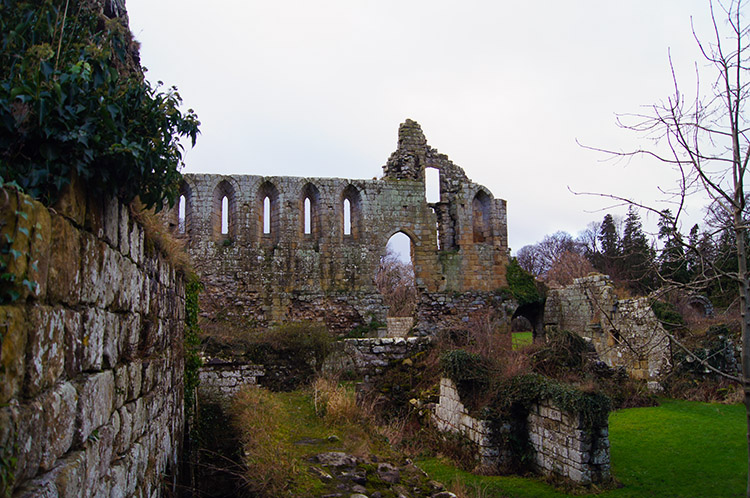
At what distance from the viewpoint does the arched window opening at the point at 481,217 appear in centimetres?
2250

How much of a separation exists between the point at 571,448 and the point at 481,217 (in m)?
15.3

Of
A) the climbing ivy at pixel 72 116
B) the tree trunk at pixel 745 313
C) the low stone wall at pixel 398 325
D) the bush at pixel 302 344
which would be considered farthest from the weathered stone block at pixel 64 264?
the low stone wall at pixel 398 325

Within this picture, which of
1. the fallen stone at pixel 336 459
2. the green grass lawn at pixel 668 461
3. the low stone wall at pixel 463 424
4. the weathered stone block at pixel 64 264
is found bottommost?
the green grass lawn at pixel 668 461

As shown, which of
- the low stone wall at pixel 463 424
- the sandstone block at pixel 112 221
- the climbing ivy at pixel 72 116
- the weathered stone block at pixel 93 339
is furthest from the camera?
the low stone wall at pixel 463 424

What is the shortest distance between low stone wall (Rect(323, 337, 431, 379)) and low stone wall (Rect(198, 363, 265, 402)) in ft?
6.12

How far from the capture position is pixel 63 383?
2.38m

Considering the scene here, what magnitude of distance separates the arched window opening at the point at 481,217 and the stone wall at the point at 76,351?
62.3 feet

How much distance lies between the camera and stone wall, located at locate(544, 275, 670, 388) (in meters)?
16.4

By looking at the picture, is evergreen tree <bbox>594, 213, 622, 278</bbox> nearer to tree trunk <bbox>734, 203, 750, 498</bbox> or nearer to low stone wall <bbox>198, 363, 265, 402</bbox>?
low stone wall <bbox>198, 363, 265, 402</bbox>

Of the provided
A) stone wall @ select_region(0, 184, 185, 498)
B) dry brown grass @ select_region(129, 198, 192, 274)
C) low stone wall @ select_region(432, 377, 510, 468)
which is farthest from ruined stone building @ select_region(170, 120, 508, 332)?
stone wall @ select_region(0, 184, 185, 498)

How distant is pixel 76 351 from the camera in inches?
101

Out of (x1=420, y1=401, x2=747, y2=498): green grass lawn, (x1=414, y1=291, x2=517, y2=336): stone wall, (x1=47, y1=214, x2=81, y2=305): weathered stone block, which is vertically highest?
(x1=47, y1=214, x2=81, y2=305): weathered stone block

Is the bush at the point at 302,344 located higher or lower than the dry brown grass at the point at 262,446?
higher

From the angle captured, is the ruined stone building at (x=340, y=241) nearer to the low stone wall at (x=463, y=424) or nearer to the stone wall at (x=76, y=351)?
the low stone wall at (x=463, y=424)
